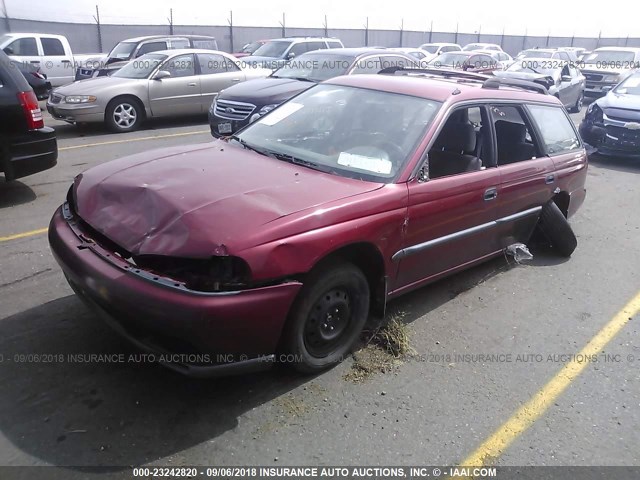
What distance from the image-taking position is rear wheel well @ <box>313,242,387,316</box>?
3193 mm

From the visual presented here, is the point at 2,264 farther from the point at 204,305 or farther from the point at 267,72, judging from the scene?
the point at 267,72

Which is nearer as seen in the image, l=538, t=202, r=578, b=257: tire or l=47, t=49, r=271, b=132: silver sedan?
l=538, t=202, r=578, b=257: tire

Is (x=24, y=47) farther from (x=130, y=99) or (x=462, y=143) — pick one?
(x=462, y=143)

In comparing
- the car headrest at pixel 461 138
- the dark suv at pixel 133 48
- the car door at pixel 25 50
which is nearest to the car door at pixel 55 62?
the car door at pixel 25 50

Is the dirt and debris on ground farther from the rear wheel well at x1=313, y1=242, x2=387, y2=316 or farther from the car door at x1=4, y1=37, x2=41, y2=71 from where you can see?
the car door at x1=4, y1=37, x2=41, y2=71

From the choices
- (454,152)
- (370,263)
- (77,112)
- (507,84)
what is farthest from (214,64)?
(370,263)

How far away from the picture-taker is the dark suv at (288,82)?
28.2 ft

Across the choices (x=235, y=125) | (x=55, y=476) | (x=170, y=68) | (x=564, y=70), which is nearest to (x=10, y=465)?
(x=55, y=476)

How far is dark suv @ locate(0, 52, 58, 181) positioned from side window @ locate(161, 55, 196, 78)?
5432 mm

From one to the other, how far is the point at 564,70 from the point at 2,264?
15.2 m

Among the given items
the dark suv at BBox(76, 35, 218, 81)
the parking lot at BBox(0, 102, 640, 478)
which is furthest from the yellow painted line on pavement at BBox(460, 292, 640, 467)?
the dark suv at BBox(76, 35, 218, 81)

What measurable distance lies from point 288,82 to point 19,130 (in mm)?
4858

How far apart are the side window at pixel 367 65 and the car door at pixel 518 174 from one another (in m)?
5.52

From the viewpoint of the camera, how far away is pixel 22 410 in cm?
283
